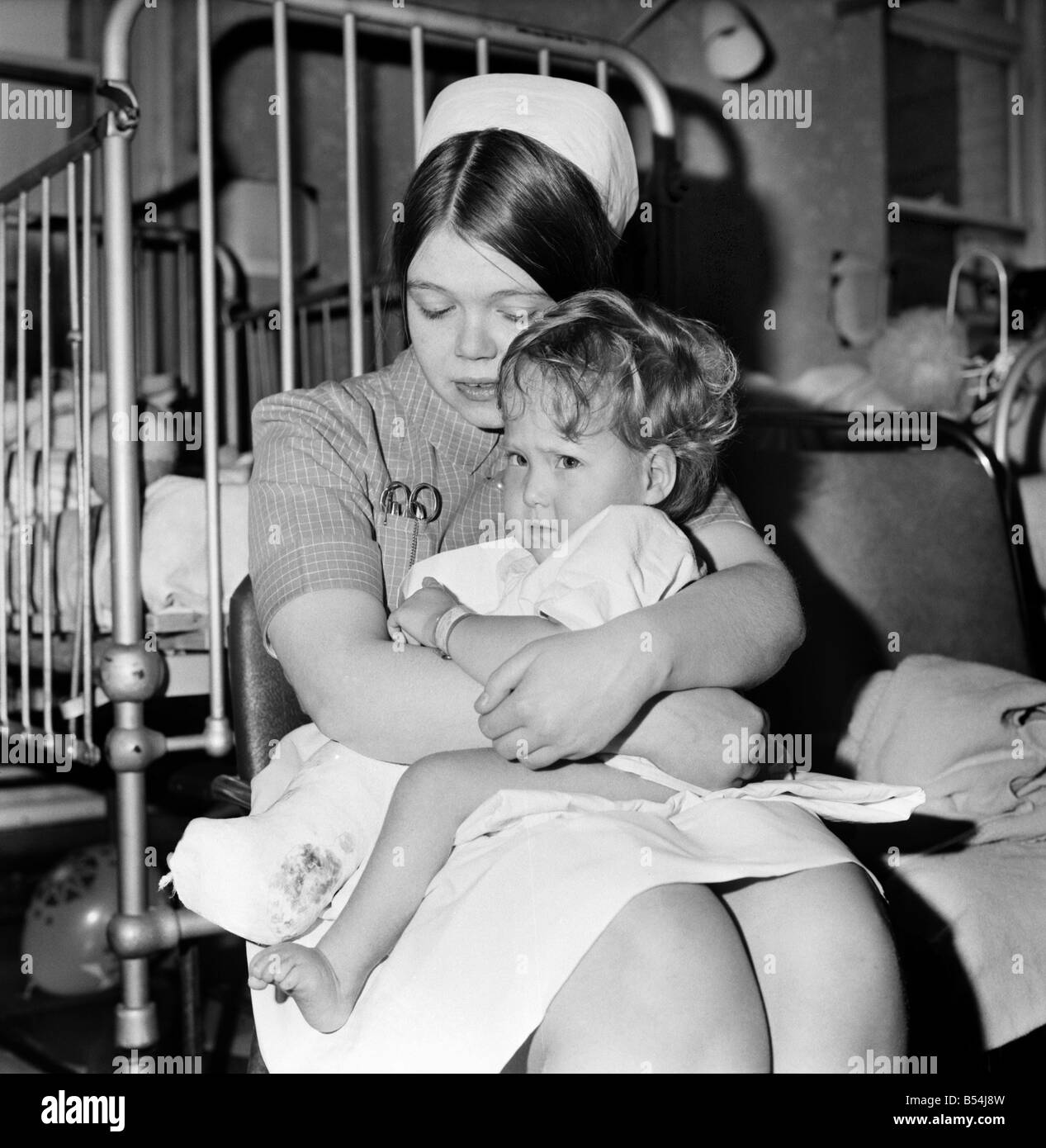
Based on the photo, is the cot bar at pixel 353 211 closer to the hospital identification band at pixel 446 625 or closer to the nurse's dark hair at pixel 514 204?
the nurse's dark hair at pixel 514 204

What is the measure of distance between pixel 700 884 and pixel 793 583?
0.38 meters

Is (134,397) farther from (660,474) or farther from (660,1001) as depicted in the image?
(660,1001)

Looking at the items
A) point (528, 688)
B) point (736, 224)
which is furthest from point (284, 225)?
point (736, 224)

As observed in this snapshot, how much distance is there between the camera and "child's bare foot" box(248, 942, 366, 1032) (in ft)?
2.84

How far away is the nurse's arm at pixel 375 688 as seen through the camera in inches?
38.8

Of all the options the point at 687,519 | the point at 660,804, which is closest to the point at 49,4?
the point at 687,519

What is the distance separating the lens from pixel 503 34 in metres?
1.83

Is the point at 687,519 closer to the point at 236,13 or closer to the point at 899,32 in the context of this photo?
the point at 236,13

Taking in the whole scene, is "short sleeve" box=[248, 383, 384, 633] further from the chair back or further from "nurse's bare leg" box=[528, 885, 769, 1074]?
the chair back

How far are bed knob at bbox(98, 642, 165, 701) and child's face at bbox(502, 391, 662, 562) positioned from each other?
0.57m

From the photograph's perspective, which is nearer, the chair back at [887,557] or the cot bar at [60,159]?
the cot bar at [60,159]

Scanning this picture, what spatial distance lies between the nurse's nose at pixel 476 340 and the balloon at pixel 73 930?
4.07 ft

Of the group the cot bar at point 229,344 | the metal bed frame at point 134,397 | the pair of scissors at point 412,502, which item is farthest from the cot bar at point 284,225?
the cot bar at point 229,344

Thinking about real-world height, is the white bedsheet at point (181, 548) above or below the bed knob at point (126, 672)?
above
